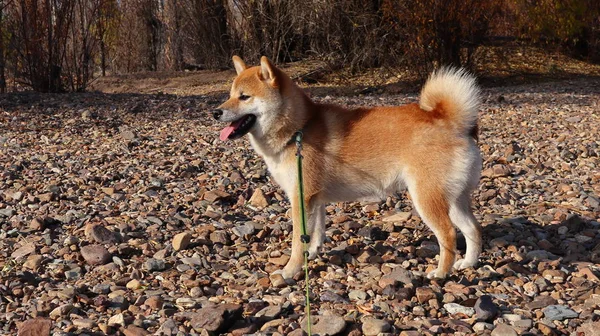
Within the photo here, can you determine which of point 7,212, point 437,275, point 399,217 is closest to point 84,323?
point 437,275

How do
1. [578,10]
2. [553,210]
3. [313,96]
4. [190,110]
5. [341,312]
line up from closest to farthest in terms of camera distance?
1. [341,312]
2. [553,210]
3. [190,110]
4. [313,96]
5. [578,10]

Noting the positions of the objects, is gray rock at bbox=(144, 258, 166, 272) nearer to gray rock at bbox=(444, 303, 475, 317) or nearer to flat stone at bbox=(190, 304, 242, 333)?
flat stone at bbox=(190, 304, 242, 333)

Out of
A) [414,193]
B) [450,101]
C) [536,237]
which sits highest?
[450,101]

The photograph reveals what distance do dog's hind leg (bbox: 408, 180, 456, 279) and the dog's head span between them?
0.94 m

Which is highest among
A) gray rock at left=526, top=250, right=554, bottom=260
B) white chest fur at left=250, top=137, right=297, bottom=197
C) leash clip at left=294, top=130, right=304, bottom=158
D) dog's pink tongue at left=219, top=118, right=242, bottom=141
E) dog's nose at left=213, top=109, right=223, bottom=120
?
dog's nose at left=213, top=109, right=223, bottom=120

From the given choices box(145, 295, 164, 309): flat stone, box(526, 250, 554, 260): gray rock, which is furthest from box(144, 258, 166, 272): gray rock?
box(526, 250, 554, 260): gray rock

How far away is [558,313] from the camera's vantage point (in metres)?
3.27

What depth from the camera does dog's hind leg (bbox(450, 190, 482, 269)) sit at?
3979 mm

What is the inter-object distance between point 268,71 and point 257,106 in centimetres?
23

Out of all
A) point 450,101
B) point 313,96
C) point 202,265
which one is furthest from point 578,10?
point 202,265

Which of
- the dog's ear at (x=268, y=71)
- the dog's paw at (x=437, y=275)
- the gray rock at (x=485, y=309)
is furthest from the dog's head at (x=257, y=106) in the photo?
the gray rock at (x=485, y=309)

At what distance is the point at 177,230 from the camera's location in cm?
454

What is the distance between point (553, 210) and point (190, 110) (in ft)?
17.7

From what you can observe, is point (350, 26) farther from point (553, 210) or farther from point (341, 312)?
point (341, 312)
